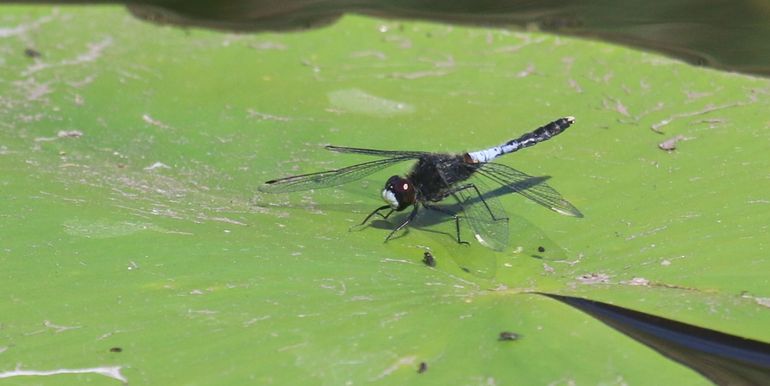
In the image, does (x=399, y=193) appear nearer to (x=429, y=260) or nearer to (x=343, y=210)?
(x=343, y=210)

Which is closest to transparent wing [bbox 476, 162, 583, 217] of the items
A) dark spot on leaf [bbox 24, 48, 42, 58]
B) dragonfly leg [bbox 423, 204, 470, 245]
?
dragonfly leg [bbox 423, 204, 470, 245]

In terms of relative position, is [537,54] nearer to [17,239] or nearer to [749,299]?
[749,299]

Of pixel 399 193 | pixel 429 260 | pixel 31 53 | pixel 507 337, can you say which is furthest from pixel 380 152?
pixel 31 53

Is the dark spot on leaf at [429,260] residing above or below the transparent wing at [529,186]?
below

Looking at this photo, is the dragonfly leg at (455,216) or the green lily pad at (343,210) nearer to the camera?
the green lily pad at (343,210)

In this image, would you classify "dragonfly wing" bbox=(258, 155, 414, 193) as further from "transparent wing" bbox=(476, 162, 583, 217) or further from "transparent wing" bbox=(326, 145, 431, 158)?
"transparent wing" bbox=(476, 162, 583, 217)

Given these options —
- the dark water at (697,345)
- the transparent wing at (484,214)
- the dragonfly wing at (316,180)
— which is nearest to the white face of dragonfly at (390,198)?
the dragonfly wing at (316,180)

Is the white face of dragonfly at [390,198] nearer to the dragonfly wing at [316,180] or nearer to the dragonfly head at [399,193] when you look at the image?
the dragonfly head at [399,193]
